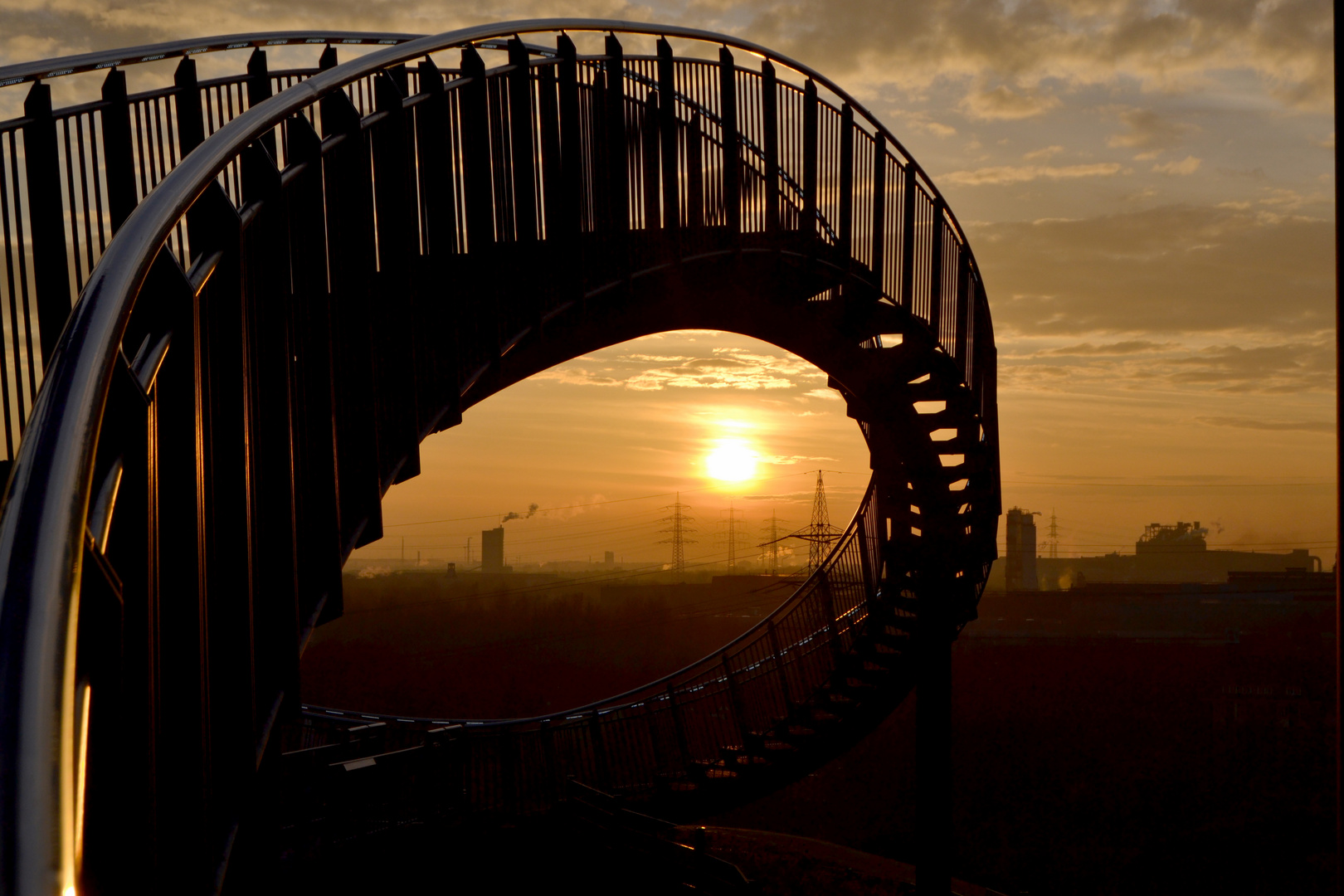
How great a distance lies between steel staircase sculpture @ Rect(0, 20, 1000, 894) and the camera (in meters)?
2.28

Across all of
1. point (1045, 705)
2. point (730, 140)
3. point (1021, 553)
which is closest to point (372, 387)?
point (730, 140)

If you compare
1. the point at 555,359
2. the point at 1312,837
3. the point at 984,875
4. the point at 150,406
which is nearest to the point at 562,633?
the point at 984,875

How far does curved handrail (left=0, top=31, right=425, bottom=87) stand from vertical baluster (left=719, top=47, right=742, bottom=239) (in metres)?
3.02

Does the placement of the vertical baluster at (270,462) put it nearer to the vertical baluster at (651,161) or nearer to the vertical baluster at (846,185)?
the vertical baluster at (651,161)

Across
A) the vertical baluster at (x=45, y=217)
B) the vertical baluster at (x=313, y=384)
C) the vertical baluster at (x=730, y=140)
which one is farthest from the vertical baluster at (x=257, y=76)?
the vertical baluster at (x=730, y=140)

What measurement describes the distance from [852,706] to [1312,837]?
26221 millimetres

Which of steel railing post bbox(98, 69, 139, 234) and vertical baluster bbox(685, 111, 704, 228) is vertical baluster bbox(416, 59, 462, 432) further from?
vertical baluster bbox(685, 111, 704, 228)

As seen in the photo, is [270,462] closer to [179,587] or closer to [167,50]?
[179,587]

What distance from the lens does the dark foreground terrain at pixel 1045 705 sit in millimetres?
32719

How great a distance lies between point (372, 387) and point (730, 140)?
18.5 feet

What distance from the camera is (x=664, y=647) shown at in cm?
5969

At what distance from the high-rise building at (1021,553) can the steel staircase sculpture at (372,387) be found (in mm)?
52514

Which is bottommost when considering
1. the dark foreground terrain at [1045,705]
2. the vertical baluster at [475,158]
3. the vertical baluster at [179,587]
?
the dark foreground terrain at [1045,705]

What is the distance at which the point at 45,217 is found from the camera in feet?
16.9
